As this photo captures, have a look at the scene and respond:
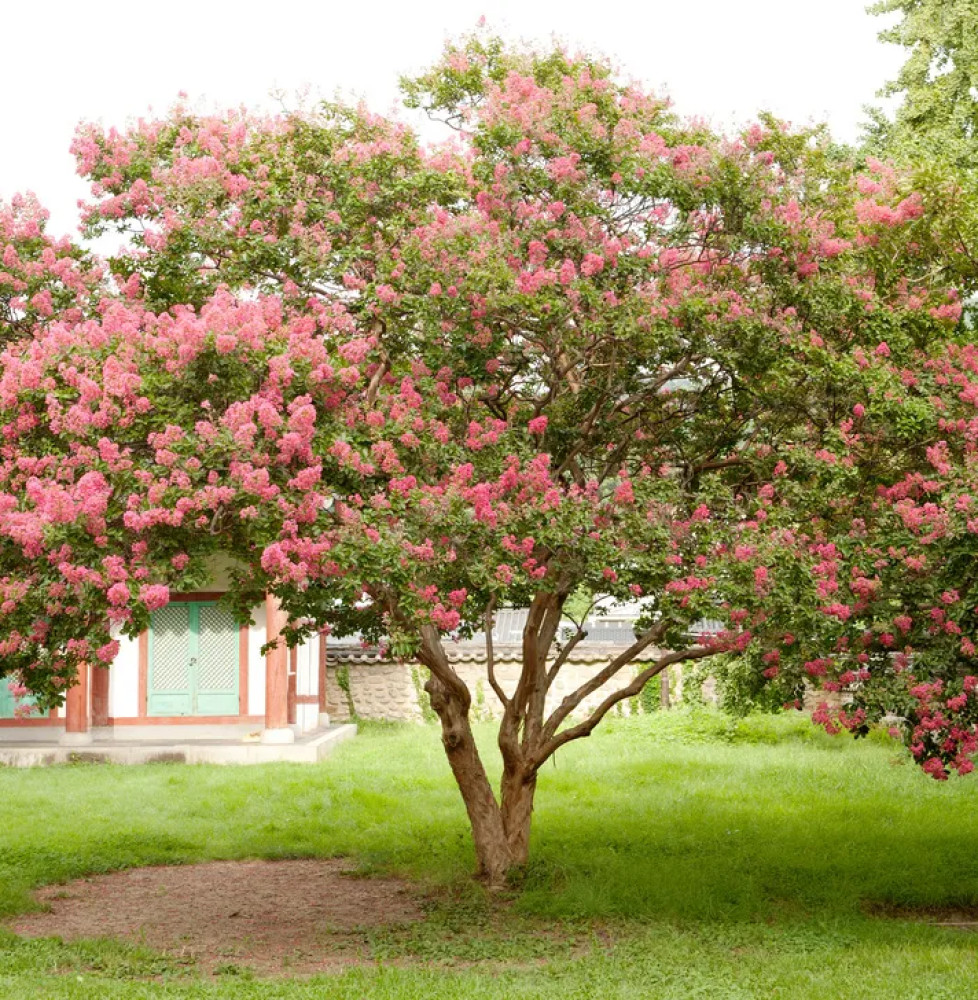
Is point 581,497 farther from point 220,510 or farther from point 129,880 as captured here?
point 129,880

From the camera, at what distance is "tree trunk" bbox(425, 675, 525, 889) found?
1121 centimetres

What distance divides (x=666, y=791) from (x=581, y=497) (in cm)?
828

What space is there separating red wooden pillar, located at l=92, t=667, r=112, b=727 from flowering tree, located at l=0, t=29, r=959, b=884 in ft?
39.4

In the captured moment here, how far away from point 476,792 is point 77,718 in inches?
474

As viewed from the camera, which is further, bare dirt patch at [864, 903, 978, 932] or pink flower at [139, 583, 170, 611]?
bare dirt patch at [864, 903, 978, 932]

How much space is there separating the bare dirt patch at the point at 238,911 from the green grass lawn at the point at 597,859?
29cm

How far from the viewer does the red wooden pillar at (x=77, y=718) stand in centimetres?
2069

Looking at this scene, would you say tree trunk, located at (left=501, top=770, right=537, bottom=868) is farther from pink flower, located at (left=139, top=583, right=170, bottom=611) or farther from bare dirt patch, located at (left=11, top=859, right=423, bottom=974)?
pink flower, located at (left=139, top=583, right=170, bottom=611)

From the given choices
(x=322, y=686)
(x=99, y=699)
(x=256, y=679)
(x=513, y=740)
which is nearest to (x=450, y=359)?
(x=513, y=740)

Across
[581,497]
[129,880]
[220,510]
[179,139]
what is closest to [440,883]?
[129,880]

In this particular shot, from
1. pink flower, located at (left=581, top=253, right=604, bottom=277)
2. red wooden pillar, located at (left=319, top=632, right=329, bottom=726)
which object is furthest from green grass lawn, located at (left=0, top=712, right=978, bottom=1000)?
pink flower, located at (left=581, top=253, right=604, bottom=277)

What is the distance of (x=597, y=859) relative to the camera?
1206 cm

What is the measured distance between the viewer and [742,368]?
982 centimetres

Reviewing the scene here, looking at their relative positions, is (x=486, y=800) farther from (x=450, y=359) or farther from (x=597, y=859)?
(x=450, y=359)
